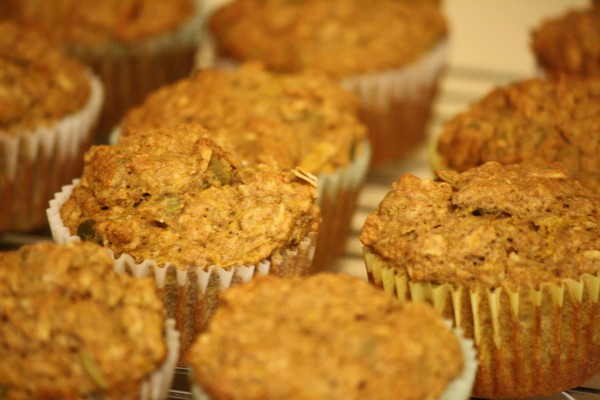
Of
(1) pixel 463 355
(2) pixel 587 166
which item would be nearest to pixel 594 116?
(2) pixel 587 166

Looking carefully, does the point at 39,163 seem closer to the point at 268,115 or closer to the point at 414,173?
the point at 268,115

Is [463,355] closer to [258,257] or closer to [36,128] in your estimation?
[258,257]

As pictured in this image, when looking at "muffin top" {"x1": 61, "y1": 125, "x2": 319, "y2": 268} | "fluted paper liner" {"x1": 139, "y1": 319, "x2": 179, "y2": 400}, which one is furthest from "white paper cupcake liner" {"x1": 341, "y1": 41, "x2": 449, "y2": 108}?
"fluted paper liner" {"x1": 139, "y1": 319, "x2": 179, "y2": 400}

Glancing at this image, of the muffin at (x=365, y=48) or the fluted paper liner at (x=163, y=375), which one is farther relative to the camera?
the muffin at (x=365, y=48)

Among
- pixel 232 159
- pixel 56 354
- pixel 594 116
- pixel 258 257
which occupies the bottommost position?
pixel 56 354

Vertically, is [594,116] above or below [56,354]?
above

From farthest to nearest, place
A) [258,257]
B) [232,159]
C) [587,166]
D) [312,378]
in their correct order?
[587,166]
[232,159]
[258,257]
[312,378]

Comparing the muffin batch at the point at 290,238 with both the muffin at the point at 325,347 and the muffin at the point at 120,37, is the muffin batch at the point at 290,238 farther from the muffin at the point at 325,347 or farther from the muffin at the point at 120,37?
the muffin at the point at 120,37

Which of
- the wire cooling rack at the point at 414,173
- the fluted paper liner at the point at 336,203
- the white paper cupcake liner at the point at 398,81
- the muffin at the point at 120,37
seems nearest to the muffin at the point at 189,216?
the wire cooling rack at the point at 414,173
